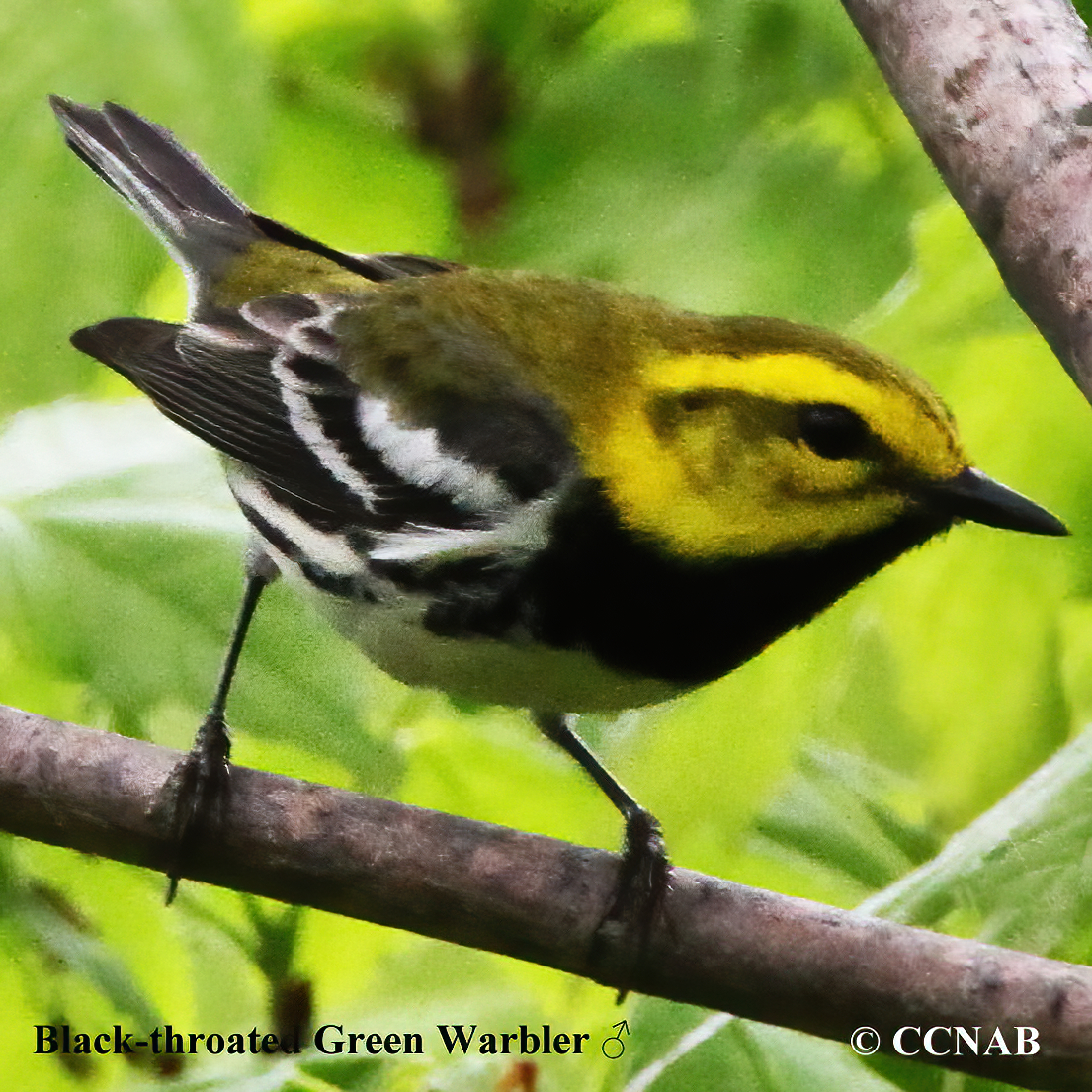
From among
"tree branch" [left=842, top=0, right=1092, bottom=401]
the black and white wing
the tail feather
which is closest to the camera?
"tree branch" [left=842, top=0, right=1092, bottom=401]

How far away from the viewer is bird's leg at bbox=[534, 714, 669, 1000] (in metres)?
0.65

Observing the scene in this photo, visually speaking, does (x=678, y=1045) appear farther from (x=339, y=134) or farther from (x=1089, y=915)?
(x=339, y=134)

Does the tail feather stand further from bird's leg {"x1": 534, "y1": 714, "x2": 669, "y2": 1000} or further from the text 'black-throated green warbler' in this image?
bird's leg {"x1": 534, "y1": 714, "x2": 669, "y2": 1000}

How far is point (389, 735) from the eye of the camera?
71cm

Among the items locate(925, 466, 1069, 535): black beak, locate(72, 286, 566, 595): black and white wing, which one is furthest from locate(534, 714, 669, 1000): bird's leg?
locate(925, 466, 1069, 535): black beak

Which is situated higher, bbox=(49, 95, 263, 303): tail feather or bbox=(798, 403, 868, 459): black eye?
bbox=(49, 95, 263, 303): tail feather

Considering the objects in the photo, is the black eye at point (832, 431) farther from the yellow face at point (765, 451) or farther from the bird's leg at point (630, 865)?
the bird's leg at point (630, 865)

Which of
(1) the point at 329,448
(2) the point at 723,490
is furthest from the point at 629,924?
(1) the point at 329,448

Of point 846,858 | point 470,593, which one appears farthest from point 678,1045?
point 470,593

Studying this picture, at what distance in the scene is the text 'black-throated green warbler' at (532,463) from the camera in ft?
2.04

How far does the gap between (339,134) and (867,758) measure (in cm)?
40

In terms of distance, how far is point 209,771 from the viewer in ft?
2.24

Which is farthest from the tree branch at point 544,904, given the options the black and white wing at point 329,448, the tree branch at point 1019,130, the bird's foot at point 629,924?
the tree branch at point 1019,130

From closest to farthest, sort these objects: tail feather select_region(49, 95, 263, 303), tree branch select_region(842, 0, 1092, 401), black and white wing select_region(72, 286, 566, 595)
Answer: tree branch select_region(842, 0, 1092, 401)
black and white wing select_region(72, 286, 566, 595)
tail feather select_region(49, 95, 263, 303)
